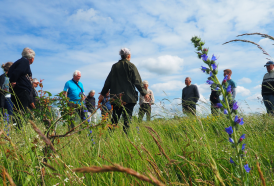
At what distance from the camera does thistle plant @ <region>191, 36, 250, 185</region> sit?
0.93 meters

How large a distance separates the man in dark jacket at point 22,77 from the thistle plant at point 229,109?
407 centimetres

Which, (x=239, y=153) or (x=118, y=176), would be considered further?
(x=118, y=176)

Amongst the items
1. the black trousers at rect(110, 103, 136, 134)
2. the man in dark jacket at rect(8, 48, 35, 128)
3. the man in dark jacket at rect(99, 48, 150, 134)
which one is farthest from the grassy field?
the man in dark jacket at rect(8, 48, 35, 128)

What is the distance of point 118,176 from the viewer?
61.2 inches

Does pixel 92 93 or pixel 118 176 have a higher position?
pixel 92 93

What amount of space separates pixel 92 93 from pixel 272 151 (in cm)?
867

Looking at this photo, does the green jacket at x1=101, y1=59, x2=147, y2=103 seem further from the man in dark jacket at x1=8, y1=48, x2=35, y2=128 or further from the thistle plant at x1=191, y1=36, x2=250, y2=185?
the thistle plant at x1=191, y1=36, x2=250, y2=185

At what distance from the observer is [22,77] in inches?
171

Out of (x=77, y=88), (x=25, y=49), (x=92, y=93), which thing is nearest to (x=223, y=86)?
(x=25, y=49)

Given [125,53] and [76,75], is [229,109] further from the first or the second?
[76,75]

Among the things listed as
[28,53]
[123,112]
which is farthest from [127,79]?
[28,53]

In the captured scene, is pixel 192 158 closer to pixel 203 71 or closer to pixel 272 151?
pixel 272 151

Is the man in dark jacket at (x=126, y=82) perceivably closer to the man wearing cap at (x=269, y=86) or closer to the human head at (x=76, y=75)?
the human head at (x=76, y=75)

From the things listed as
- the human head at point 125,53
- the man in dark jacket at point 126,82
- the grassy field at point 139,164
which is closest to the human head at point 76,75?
the man in dark jacket at point 126,82
